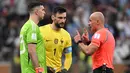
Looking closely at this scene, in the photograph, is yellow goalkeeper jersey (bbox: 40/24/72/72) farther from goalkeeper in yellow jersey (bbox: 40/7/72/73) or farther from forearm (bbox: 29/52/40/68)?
forearm (bbox: 29/52/40/68)

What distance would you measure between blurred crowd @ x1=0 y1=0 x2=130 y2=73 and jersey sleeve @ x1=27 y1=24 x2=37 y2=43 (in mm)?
7556

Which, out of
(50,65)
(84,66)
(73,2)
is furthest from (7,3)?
(50,65)

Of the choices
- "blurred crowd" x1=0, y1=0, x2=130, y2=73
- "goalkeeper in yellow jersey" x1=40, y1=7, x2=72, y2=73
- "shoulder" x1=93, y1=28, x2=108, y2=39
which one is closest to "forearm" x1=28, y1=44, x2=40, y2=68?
"goalkeeper in yellow jersey" x1=40, y1=7, x2=72, y2=73

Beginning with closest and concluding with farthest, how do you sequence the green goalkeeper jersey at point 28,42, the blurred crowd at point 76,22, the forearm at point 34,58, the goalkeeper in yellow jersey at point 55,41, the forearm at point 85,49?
the forearm at point 34,58 → the green goalkeeper jersey at point 28,42 → the forearm at point 85,49 → the goalkeeper in yellow jersey at point 55,41 → the blurred crowd at point 76,22

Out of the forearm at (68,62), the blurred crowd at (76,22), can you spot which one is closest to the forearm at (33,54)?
the forearm at (68,62)

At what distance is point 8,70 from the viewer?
62.4 ft

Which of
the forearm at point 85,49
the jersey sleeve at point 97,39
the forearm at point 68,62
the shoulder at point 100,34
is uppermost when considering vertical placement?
the shoulder at point 100,34

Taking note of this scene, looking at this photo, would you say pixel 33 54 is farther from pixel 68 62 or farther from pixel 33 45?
pixel 68 62

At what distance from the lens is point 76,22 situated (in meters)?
20.6

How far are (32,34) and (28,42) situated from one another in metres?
0.18

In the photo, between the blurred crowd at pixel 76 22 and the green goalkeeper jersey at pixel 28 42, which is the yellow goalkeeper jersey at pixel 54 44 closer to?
the green goalkeeper jersey at pixel 28 42

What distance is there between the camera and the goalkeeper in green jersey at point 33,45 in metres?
11.6

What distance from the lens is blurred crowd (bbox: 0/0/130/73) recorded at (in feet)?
63.5

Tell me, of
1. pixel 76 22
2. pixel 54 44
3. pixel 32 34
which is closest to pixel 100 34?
pixel 54 44
